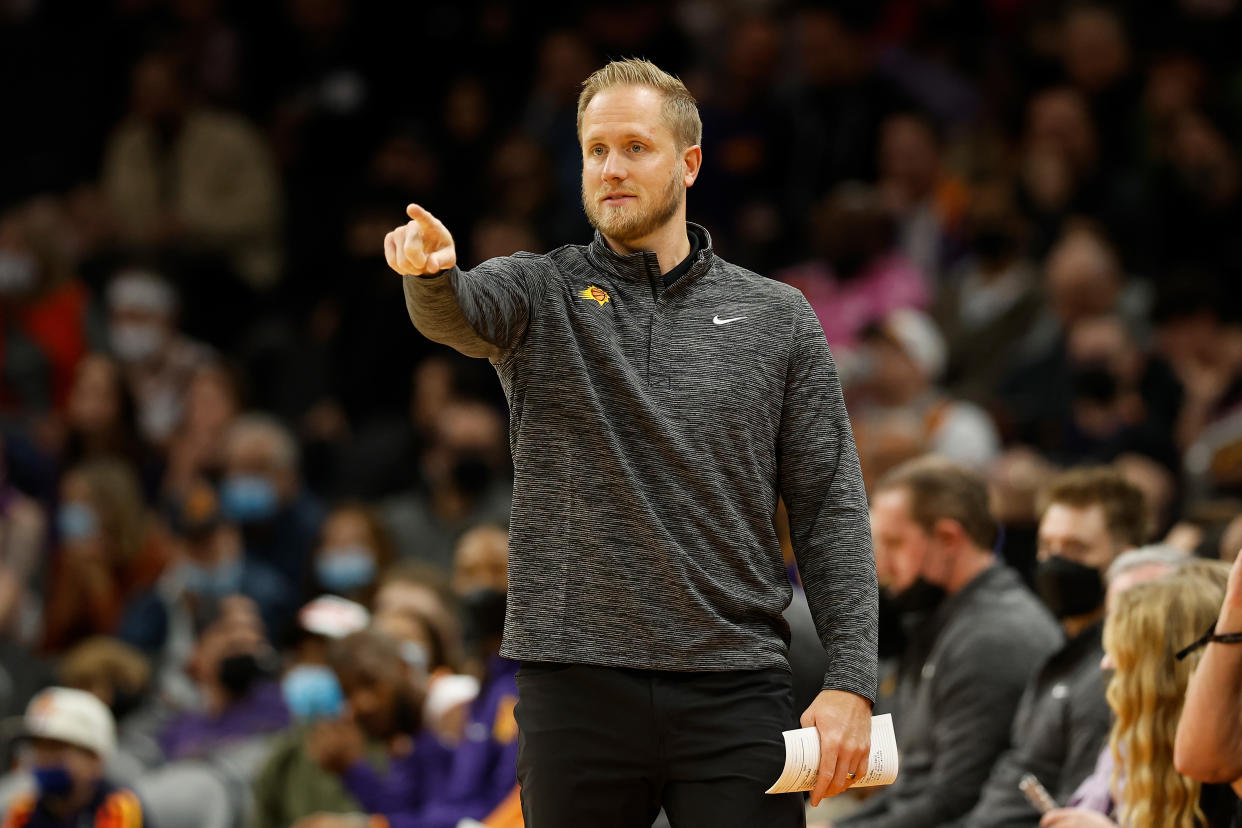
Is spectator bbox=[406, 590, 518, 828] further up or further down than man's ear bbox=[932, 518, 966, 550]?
further down

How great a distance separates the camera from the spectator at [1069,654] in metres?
4.38

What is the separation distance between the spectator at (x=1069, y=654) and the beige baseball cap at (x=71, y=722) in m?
2.96

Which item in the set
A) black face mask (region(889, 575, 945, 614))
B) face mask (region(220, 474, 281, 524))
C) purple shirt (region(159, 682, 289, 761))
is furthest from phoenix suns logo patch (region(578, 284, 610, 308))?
face mask (region(220, 474, 281, 524))

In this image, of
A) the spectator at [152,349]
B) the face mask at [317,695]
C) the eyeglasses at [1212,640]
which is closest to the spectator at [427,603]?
the face mask at [317,695]

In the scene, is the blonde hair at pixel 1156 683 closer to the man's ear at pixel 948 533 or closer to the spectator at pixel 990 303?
the man's ear at pixel 948 533

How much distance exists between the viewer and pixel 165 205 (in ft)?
33.8

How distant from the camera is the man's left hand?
2768 millimetres

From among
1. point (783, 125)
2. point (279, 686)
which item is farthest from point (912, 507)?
point (783, 125)

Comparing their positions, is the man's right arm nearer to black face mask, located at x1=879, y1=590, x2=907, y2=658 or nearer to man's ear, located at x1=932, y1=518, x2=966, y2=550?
man's ear, located at x1=932, y1=518, x2=966, y2=550

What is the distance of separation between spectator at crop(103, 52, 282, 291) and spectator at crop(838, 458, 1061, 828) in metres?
6.07

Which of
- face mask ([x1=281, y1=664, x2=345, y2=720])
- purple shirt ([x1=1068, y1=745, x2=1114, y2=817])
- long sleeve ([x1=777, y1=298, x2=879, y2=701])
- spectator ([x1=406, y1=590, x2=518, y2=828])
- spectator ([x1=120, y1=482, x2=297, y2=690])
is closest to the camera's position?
long sleeve ([x1=777, y1=298, x2=879, y2=701])

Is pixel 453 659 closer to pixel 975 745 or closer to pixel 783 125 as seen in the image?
pixel 975 745

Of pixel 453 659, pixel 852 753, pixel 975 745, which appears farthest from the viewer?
pixel 453 659

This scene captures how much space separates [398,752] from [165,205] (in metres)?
5.17
